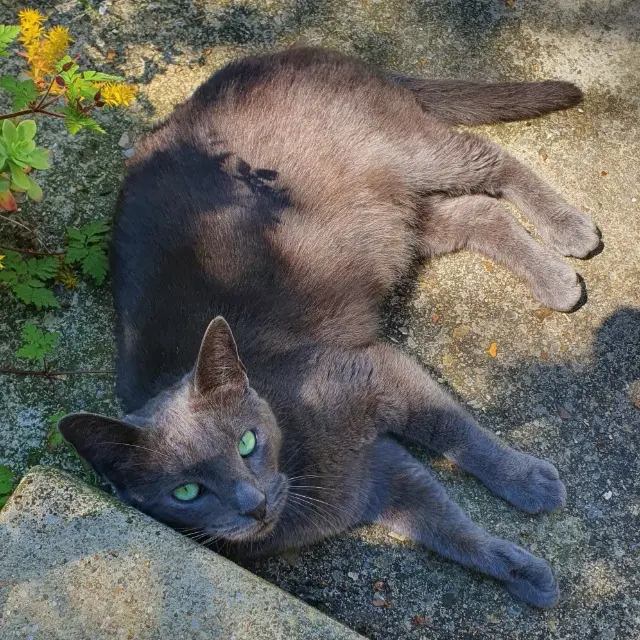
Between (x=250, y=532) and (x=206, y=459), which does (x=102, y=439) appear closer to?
(x=206, y=459)

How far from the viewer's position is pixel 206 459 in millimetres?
2121

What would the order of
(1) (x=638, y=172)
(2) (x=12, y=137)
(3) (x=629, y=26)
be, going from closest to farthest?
(2) (x=12, y=137), (1) (x=638, y=172), (3) (x=629, y=26)

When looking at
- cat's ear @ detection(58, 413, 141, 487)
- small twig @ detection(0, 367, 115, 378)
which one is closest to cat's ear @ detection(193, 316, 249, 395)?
cat's ear @ detection(58, 413, 141, 487)

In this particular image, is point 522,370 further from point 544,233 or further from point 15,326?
point 15,326

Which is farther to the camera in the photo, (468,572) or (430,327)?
(430,327)

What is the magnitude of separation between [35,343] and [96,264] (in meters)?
0.37

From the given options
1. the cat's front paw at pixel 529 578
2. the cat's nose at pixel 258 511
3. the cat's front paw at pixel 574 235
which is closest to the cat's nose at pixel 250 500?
the cat's nose at pixel 258 511

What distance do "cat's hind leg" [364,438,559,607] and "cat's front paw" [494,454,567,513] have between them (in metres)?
0.15

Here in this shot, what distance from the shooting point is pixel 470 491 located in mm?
2641

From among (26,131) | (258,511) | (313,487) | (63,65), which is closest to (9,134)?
(26,131)

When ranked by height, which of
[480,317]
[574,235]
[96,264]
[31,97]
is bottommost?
[96,264]

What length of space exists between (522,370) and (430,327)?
370 millimetres

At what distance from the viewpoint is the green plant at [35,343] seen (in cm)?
271

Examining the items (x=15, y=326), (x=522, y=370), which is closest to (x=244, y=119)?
(x=15, y=326)
